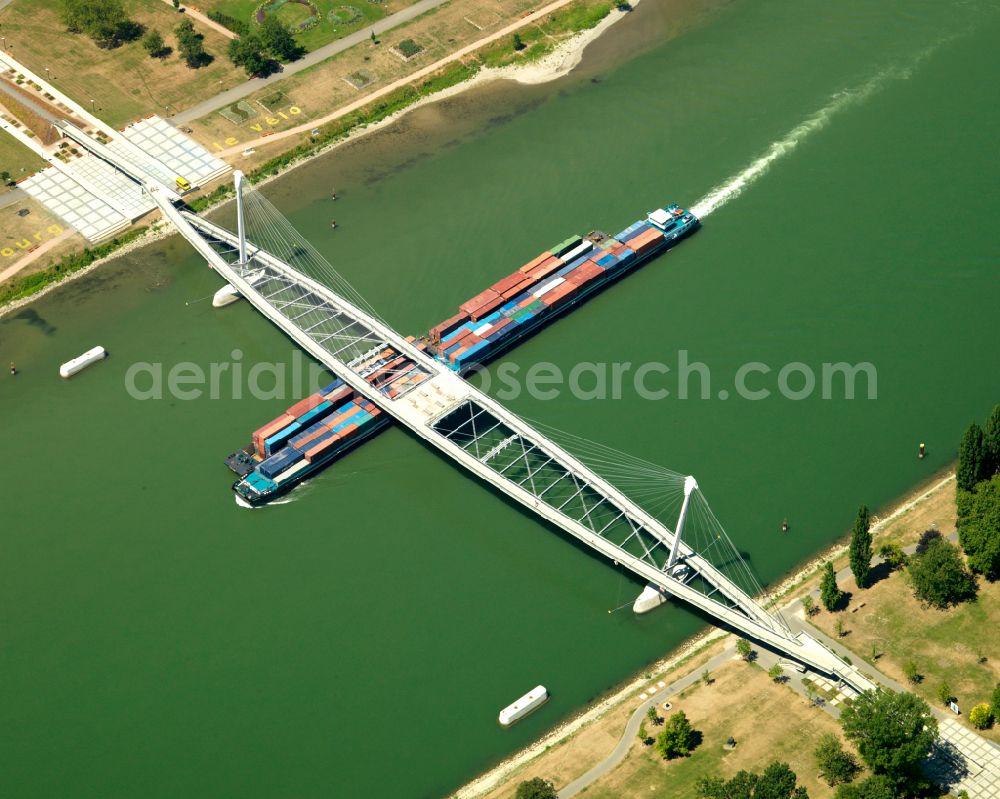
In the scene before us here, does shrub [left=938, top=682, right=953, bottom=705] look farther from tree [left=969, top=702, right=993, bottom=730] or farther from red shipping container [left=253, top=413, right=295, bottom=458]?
red shipping container [left=253, top=413, right=295, bottom=458]

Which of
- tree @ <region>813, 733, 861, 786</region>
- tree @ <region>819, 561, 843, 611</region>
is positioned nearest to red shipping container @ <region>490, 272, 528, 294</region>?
tree @ <region>819, 561, 843, 611</region>

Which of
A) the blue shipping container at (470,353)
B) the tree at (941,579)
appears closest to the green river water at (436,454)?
the blue shipping container at (470,353)

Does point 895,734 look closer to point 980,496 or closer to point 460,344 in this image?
point 980,496

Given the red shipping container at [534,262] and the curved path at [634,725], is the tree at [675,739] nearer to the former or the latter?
the curved path at [634,725]

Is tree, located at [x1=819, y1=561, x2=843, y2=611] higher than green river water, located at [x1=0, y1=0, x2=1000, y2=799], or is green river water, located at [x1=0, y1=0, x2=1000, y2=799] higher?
green river water, located at [x1=0, y1=0, x2=1000, y2=799]

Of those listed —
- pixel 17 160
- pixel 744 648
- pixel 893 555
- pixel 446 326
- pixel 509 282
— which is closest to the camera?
pixel 744 648

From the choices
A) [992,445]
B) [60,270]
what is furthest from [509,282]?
[992,445]
